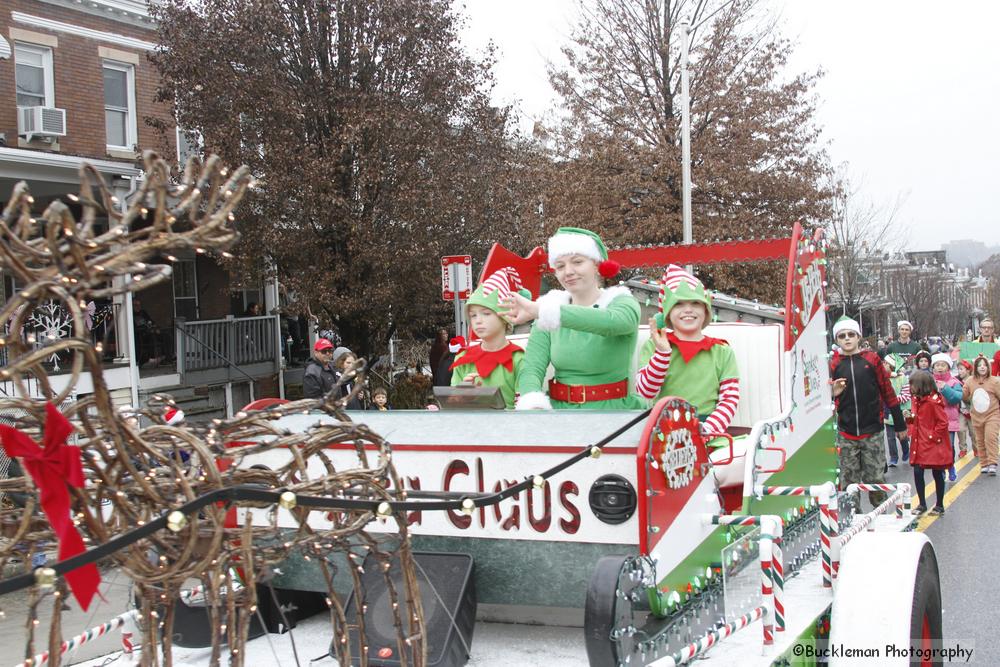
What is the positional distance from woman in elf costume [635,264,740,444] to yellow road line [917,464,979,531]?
209 inches

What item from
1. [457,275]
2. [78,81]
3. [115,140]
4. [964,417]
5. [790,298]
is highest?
[78,81]

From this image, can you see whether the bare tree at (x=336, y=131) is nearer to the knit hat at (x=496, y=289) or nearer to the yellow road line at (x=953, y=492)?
the yellow road line at (x=953, y=492)

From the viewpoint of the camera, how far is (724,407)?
5301mm

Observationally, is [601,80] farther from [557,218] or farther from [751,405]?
[751,405]

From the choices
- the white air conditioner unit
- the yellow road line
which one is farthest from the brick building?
the yellow road line

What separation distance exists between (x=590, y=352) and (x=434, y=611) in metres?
1.87

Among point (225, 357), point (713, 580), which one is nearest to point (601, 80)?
point (225, 357)

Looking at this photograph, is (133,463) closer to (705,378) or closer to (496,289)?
(496,289)

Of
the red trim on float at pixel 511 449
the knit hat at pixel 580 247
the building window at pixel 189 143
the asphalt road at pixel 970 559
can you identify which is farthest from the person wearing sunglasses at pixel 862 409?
the building window at pixel 189 143

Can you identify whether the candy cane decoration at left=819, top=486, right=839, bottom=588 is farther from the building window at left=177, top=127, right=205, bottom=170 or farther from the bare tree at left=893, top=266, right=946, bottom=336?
the bare tree at left=893, top=266, right=946, bottom=336

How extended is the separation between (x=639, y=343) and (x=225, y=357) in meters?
14.8

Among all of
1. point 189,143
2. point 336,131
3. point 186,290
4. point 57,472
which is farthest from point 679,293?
point 186,290

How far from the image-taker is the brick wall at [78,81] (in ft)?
57.2

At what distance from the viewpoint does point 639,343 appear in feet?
21.5
